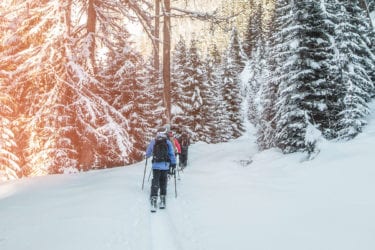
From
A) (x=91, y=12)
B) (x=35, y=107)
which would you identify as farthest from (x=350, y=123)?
(x=35, y=107)

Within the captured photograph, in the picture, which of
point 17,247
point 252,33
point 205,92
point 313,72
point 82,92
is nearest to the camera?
point 17,247

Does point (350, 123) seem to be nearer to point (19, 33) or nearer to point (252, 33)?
point (19, 33)

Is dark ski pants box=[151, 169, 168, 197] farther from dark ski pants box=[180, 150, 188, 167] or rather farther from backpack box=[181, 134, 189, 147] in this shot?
backpack box=[181, 134, 189, 147]

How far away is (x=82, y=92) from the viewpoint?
1356cm

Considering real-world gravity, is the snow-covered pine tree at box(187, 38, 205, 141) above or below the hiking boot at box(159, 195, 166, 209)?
above

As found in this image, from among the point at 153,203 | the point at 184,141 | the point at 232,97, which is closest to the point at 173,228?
the point at 153,203

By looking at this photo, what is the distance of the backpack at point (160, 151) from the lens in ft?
32.9

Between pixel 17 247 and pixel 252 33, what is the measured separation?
8573 centimetres

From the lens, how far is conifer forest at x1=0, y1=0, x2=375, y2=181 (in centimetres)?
1321

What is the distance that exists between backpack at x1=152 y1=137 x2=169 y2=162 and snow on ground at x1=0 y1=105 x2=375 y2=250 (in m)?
1.21

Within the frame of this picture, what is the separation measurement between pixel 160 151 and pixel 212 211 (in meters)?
2.38

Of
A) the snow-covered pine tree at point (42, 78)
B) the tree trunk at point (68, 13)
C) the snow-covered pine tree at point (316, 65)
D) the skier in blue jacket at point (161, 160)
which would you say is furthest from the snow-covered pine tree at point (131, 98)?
the skier in blue jacket at point (161, 160)

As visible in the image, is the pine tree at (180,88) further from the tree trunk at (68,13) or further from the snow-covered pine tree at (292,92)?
the tree trunk at (68,13)

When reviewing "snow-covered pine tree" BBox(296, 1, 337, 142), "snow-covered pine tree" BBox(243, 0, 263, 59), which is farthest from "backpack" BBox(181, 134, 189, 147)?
"snow-covered pine tree" BBox(243, 0, 263, 59)
